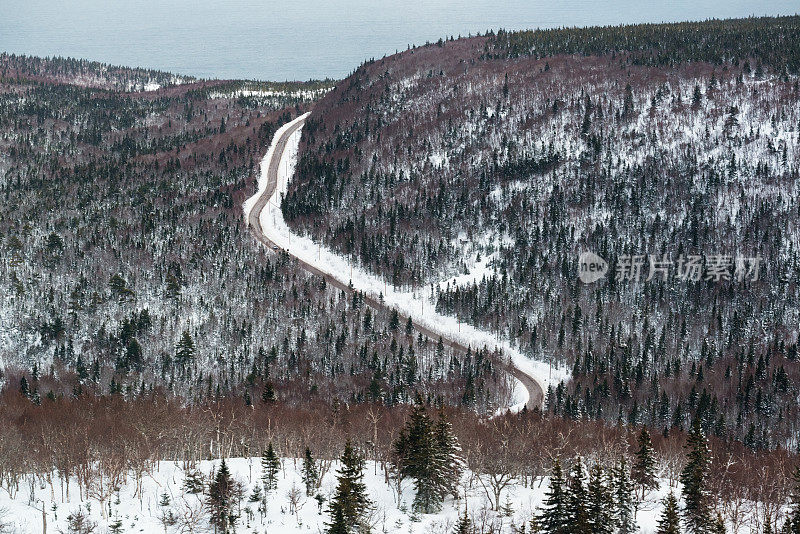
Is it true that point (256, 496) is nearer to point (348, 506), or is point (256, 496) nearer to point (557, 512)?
point (348, 506)

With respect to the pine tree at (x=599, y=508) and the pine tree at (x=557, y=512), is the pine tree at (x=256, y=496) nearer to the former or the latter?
the pine tree at (x=557, y=512)

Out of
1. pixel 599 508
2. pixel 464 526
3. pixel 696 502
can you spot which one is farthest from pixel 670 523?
pixel 464 526

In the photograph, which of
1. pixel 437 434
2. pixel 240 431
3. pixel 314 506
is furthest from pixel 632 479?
pixel 240 431

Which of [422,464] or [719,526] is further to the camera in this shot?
[422,464]

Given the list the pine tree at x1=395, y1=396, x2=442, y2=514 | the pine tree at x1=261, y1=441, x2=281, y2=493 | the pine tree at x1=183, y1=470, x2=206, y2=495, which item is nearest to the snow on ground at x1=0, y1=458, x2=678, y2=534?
the pine tree at x1=183, y1=470, x2=206, y2=495

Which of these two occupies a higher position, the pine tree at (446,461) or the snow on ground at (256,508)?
the pine tree at (446,461)

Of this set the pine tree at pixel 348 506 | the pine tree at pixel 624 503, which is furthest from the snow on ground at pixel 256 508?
the pine tree at pixel 348 506
